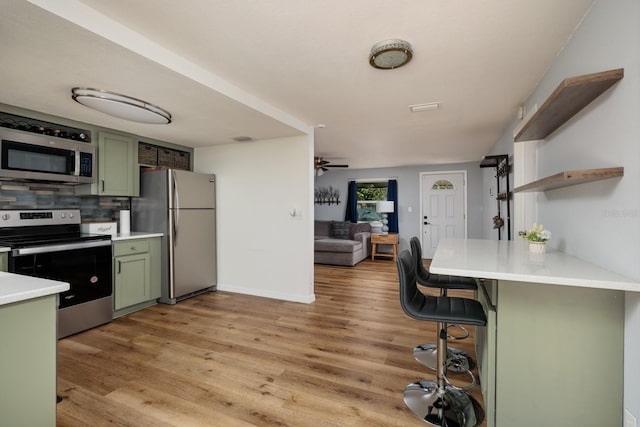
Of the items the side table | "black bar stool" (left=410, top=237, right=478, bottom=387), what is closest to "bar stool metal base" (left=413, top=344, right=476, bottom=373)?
"black bar stool" (left=410, top=237, right=478, bottom=387)

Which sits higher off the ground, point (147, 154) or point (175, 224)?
point (147, 154)

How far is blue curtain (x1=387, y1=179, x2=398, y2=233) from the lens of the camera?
23.9 feet

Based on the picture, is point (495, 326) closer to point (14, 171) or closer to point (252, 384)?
point (252, 384)

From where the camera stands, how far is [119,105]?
7.80ft

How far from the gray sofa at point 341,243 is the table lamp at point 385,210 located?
1.54ft

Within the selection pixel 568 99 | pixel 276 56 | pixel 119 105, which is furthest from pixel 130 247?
pixel 568 99

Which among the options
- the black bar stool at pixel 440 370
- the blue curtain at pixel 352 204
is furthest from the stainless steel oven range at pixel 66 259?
the blue curtain at pixel 352 204

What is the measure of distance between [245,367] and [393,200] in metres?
5.73

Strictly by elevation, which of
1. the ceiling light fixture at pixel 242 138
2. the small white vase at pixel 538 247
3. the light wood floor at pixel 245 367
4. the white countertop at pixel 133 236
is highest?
the ceiling light fixture at pixel 242 138

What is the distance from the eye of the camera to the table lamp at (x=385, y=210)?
726 cm

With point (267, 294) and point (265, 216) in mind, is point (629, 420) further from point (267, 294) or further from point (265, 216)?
point (265, 216)

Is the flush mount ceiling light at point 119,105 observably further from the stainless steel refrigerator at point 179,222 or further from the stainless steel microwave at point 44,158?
the stainless steel refrigerator at point 179,222

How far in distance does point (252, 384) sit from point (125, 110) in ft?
7.57

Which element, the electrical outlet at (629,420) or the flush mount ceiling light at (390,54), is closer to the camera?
the electrical outlet at (629,420)
